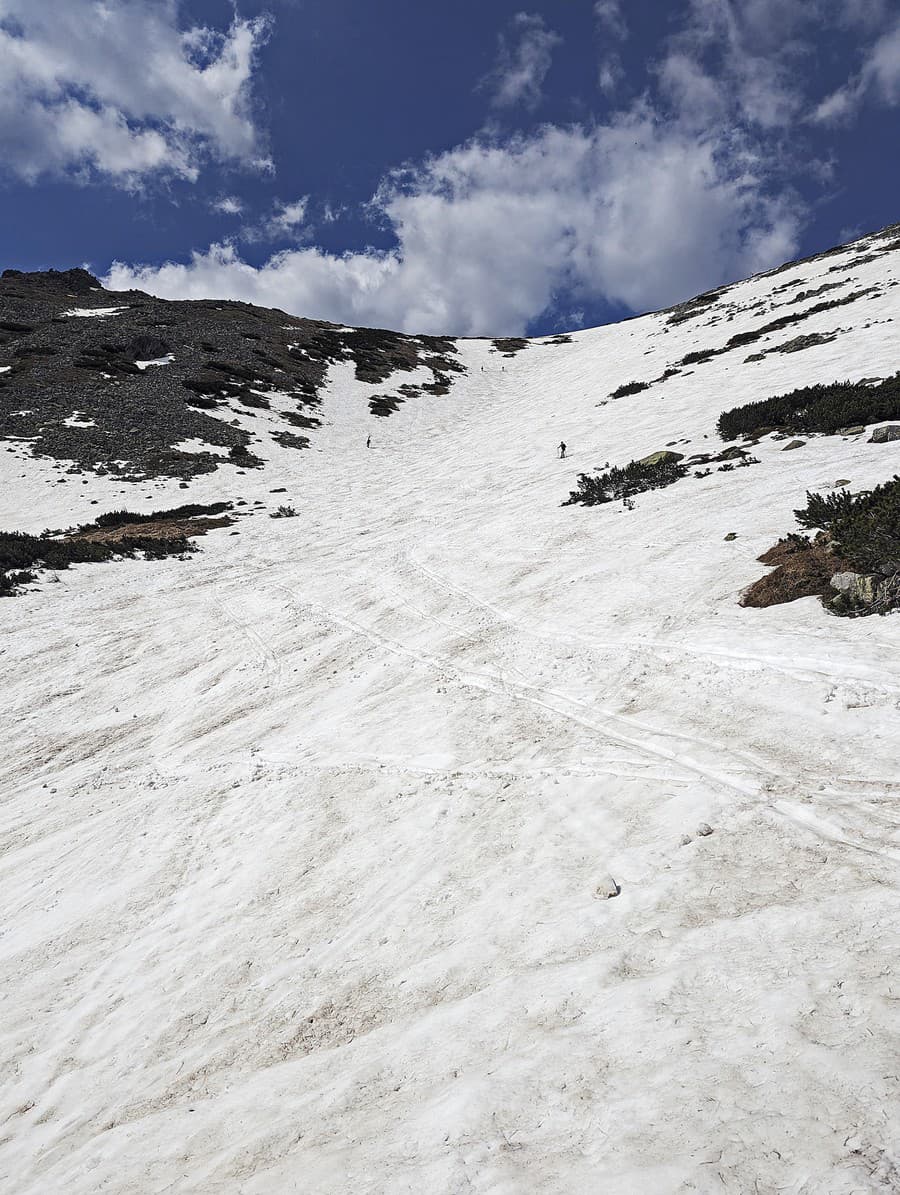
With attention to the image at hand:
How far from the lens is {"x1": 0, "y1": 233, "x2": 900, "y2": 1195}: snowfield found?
285 centimetres

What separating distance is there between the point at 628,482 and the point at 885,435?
6.18 meters

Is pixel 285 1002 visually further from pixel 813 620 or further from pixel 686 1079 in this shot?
pixel 813 620

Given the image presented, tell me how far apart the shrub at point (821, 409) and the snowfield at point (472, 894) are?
4.47m

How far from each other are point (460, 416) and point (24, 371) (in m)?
31.9

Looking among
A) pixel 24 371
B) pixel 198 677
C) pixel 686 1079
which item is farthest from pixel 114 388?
pixel 686 1079

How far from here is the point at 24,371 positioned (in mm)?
41156

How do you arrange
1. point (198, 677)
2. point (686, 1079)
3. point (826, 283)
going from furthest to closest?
1. point (826, 283)
2. point (198, 677)
3. point (686, 1079)

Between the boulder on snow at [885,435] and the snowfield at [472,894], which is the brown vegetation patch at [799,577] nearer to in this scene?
the snowfield at [472,894]

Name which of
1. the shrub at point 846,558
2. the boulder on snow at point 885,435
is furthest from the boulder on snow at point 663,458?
the shrub at point 846,558

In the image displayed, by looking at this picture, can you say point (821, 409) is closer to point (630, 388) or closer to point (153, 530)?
point (630, 388)

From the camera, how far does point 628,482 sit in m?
17.4

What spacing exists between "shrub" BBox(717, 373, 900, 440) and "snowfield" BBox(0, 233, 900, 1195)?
447cm

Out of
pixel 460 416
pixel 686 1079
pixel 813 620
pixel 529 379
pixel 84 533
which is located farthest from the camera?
pixel 529 379

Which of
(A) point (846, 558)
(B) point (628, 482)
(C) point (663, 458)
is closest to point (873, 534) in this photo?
(A) point (846, 558)
